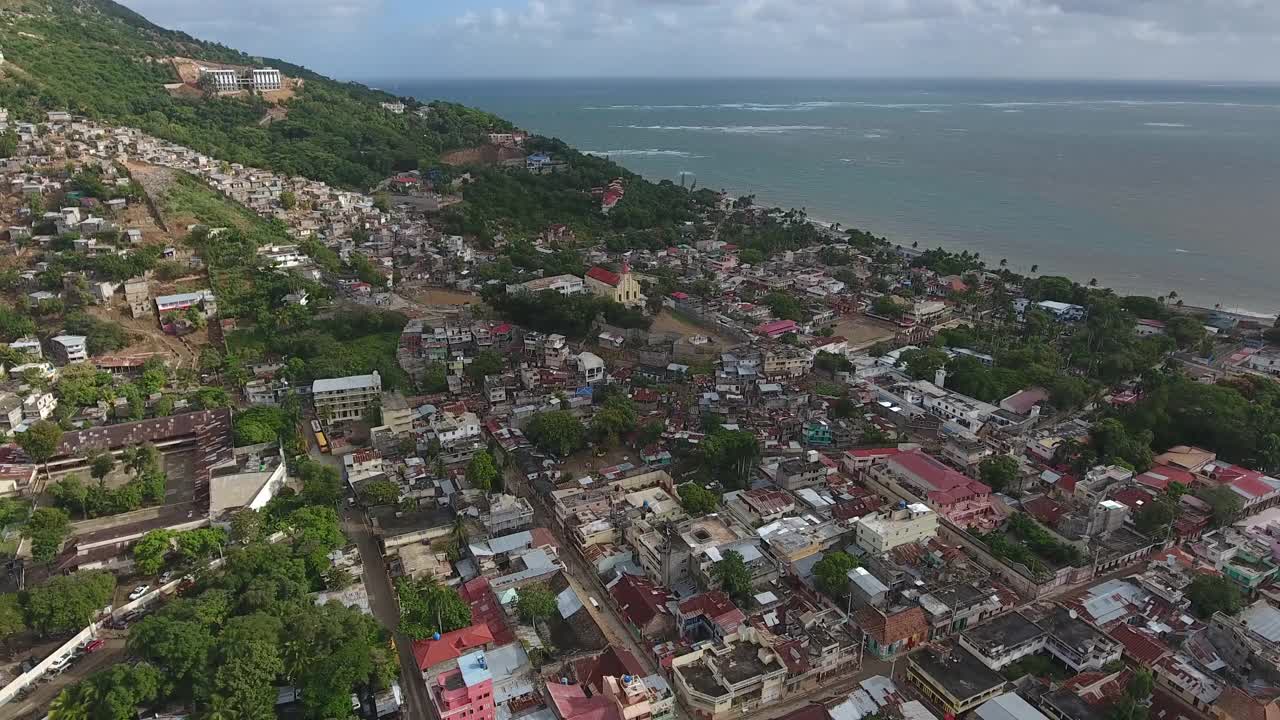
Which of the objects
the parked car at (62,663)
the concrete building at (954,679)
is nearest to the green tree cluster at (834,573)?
the concrete building at (954,679)

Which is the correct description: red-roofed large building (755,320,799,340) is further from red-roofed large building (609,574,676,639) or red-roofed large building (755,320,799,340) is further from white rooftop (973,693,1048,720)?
white rooftop (973,693,1048,720)

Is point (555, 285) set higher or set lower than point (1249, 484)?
higher

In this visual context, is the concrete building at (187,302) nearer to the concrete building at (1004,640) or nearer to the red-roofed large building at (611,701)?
the red-roofed large building at (611,701)

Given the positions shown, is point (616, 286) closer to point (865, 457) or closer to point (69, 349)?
point (865, 457)

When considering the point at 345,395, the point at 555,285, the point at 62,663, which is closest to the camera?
the point at 62,663

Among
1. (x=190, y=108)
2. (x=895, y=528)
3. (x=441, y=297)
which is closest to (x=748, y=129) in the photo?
(x=190, y=108)

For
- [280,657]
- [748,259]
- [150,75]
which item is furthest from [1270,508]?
[150,75]
